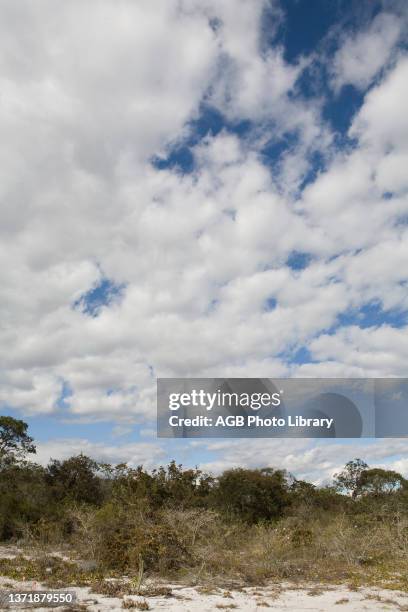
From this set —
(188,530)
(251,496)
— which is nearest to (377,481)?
(251,496)

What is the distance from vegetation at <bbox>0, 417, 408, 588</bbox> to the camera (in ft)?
54.5

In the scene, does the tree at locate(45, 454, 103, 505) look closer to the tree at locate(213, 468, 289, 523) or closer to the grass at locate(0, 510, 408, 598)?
the tree at locate(213, 468, 289, 523)

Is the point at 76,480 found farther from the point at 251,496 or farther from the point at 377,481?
the point at 377,481

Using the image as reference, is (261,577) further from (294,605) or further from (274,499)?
(274,499)

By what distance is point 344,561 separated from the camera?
66.4 feet

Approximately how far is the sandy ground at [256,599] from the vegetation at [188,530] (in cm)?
90

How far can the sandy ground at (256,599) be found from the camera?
41.2 ft

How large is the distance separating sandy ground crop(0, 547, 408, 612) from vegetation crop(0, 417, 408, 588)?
2.95 feet

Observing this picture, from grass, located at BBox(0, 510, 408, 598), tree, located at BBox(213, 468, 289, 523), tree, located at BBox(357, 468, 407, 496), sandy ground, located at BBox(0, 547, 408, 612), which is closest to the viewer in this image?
sandy ground, located at BBox(0, 547, 408, 612)

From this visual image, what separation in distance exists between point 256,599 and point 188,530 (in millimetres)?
4763

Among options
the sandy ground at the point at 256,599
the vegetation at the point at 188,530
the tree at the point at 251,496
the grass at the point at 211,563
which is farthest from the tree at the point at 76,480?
the sandy ground at the point at 256,599

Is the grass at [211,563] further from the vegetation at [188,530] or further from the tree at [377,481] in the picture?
the tree at [377,481]

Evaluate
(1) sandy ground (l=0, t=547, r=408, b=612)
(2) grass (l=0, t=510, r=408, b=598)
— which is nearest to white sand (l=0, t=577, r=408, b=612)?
(1) sandy ground (l=0, t=547, r=408, b=612)

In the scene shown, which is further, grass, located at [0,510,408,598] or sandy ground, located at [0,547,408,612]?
grass, located at [0,510,408,598]
